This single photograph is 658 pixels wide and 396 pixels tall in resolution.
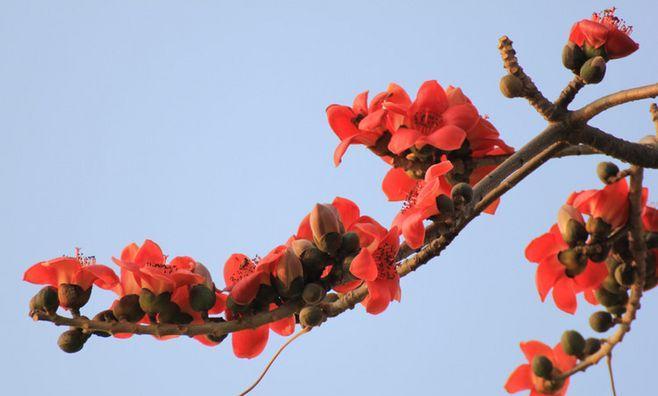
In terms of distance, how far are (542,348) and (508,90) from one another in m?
0.49

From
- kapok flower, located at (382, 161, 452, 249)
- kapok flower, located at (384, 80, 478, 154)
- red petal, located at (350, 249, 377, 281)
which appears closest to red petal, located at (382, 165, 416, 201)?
kapok flower, located at (382, 161, 452, 249)

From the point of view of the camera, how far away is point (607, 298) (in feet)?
6.53

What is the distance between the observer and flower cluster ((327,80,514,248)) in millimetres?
2125

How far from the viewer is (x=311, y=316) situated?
71.3 inches

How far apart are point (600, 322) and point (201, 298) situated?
2.33 feet

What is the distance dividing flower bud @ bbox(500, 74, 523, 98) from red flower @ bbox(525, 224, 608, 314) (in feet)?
0.86

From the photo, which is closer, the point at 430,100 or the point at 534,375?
the point at 534,375

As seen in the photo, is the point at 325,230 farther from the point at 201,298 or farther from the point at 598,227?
the point at 598,227

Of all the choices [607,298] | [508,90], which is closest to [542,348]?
[607,298]

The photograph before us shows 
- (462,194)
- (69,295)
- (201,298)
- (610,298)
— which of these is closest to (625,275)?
(610,298)

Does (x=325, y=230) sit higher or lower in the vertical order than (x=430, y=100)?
lower

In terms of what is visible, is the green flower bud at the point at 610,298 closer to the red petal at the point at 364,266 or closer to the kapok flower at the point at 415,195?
the kapok flower at the point at 415,195

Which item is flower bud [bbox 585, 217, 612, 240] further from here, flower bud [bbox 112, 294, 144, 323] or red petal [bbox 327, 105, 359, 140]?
flower bud [bbox 112, 294, 144, 323]

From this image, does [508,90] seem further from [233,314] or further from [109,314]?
[109,314]
